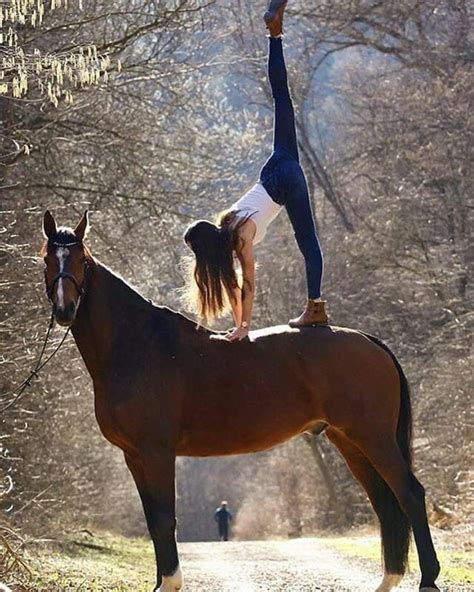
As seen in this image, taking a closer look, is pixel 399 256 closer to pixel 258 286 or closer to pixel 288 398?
pixel 258 286

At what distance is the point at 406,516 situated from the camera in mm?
7535

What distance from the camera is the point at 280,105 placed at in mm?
7668

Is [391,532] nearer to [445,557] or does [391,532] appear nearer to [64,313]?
[64,313]

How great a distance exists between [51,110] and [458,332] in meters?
11.2

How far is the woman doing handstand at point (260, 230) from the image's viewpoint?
24.2 feet

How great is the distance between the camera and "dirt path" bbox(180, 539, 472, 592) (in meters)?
10.4

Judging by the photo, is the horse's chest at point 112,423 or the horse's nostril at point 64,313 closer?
the horse's nostril at point 64,313

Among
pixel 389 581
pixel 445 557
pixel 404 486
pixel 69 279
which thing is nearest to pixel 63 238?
pixel 69 279

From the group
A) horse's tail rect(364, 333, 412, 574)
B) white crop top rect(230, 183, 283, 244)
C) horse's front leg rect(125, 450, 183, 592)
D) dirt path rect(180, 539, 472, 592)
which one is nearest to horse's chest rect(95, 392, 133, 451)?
horse's front leg rect(125, 450, 183, 592)

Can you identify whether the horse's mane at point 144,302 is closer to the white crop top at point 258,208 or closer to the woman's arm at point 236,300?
the woman's arm at point 236,300

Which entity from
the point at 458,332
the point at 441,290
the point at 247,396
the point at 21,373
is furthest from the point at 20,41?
the point at 441,290

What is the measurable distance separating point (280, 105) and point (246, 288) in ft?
3.70

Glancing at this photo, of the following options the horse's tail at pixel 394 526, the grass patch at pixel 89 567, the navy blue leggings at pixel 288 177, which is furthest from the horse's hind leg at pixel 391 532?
the grass patch at pixel 89 567

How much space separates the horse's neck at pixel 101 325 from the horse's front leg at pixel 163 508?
0.56 metres
